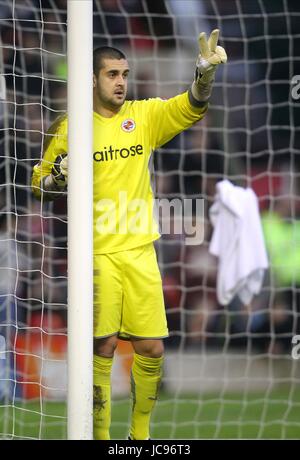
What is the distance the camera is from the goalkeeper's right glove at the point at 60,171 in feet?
11.7

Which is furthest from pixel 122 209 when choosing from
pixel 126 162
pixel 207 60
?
pixel 207 60

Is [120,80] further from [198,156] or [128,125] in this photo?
[198,156]

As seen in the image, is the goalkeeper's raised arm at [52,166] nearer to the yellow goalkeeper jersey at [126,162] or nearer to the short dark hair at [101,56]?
the yellow goalkeeper jersey at [126,162]

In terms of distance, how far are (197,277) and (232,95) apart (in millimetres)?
1126

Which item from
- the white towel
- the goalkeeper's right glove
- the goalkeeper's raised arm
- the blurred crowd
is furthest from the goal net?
the goalkeeper's right glove

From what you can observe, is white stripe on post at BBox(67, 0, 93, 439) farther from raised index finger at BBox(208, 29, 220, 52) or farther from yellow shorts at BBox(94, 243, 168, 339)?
raised index finger at BBox(208, 29, 220, 52)

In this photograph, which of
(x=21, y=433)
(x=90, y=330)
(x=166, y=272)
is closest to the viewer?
(x=90, y=330)

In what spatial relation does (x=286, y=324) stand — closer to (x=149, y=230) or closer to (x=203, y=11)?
(x=203, y=11)

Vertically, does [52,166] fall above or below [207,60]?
below

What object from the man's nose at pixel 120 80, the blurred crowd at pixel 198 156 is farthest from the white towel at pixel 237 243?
the man's nose at pixel 120 80

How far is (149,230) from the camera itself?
369 centimetres

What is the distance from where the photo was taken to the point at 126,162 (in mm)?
3645

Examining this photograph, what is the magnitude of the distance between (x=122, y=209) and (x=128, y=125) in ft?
1.04

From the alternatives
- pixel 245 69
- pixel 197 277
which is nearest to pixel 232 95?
pixel 245 69
